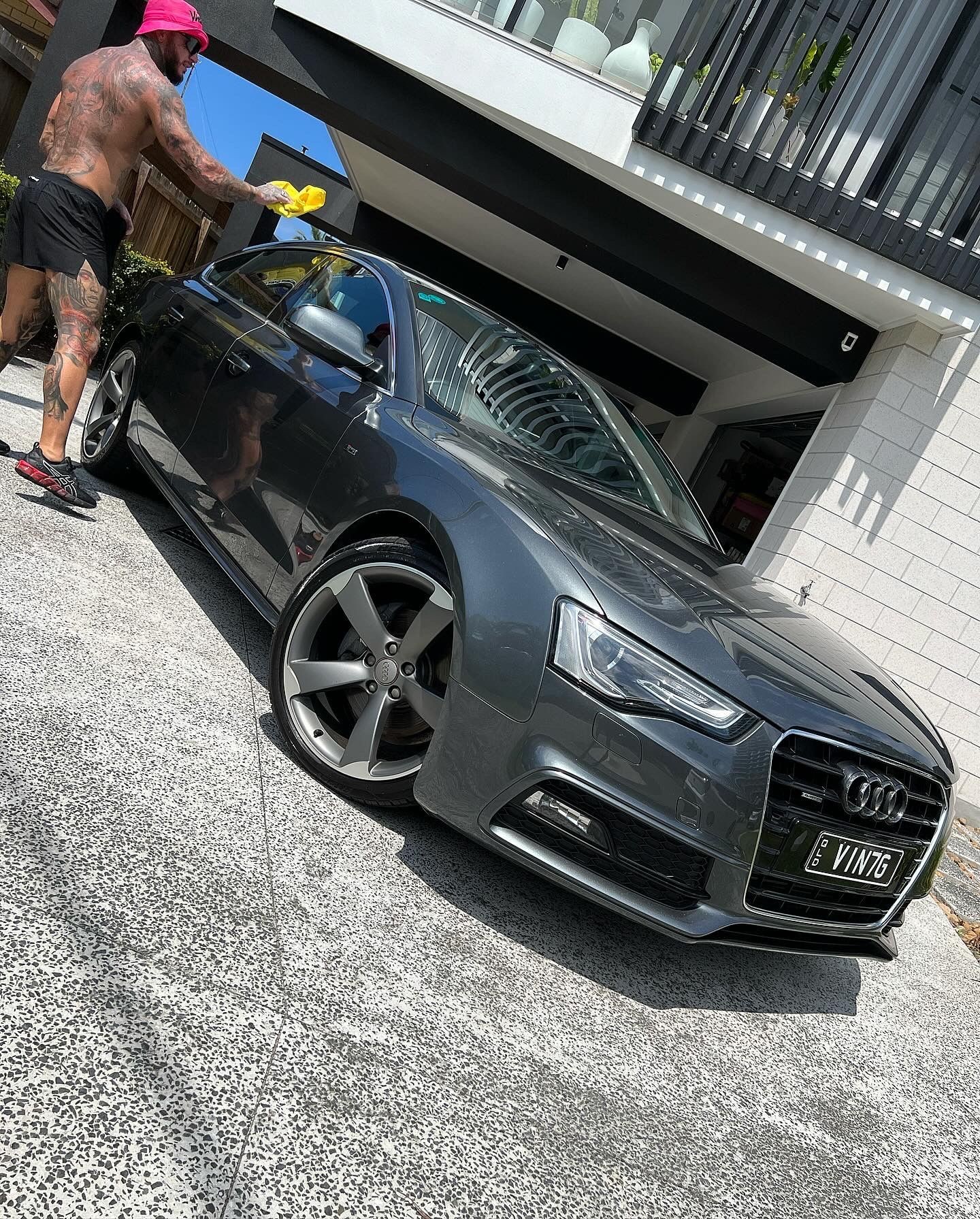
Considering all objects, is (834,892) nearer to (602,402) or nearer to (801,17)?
(602,402)

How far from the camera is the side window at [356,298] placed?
10.3 feet

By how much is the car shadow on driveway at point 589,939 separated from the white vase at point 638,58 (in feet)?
18.8

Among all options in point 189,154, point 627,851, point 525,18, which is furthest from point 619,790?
point 525,18

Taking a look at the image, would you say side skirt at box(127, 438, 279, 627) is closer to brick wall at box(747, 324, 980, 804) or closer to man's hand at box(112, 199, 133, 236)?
man's hand at box(112, 199, 133, 236)

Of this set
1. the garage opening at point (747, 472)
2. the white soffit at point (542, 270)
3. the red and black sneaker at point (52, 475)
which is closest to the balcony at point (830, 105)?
the garage opening at point (747, 472)

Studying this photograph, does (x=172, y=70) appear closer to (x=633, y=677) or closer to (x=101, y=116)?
(x=101, y=116)

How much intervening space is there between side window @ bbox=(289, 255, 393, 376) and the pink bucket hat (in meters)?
1.14

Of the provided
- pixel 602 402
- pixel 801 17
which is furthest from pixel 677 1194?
pixel 801 17

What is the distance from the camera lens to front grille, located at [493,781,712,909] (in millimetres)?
2189

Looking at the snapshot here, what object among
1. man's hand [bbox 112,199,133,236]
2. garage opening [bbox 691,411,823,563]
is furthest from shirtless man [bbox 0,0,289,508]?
garage opening [bbox 691,411,823,563]

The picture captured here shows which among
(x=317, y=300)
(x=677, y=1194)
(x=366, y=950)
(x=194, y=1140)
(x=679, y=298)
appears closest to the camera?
(x=194, y=1140)

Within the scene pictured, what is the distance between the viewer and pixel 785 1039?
8.24 ft

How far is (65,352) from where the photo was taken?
3926 mm

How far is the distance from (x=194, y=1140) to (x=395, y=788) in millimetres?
1154
